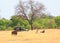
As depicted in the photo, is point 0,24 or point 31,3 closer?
point 31,3

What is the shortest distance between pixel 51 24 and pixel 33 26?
13.8 m

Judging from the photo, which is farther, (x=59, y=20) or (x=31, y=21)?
(x=59, y=20)

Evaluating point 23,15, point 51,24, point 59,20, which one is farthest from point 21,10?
point 59,20

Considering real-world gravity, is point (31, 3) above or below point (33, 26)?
above

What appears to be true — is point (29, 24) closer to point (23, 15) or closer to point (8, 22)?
point (23, 15)

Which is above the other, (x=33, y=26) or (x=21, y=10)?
(x=21, y=10)

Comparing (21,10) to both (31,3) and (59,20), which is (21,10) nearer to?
(31,3)

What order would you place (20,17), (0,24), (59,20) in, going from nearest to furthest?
(20,17) < (0,24) < (59,20)

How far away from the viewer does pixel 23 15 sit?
70.4 m

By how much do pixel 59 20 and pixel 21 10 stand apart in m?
27.5

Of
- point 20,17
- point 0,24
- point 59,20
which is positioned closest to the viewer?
point 20,17

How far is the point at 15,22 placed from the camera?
80.2 metres

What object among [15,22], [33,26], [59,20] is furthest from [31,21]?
[59,20]

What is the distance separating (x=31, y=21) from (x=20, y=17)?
358 cm
